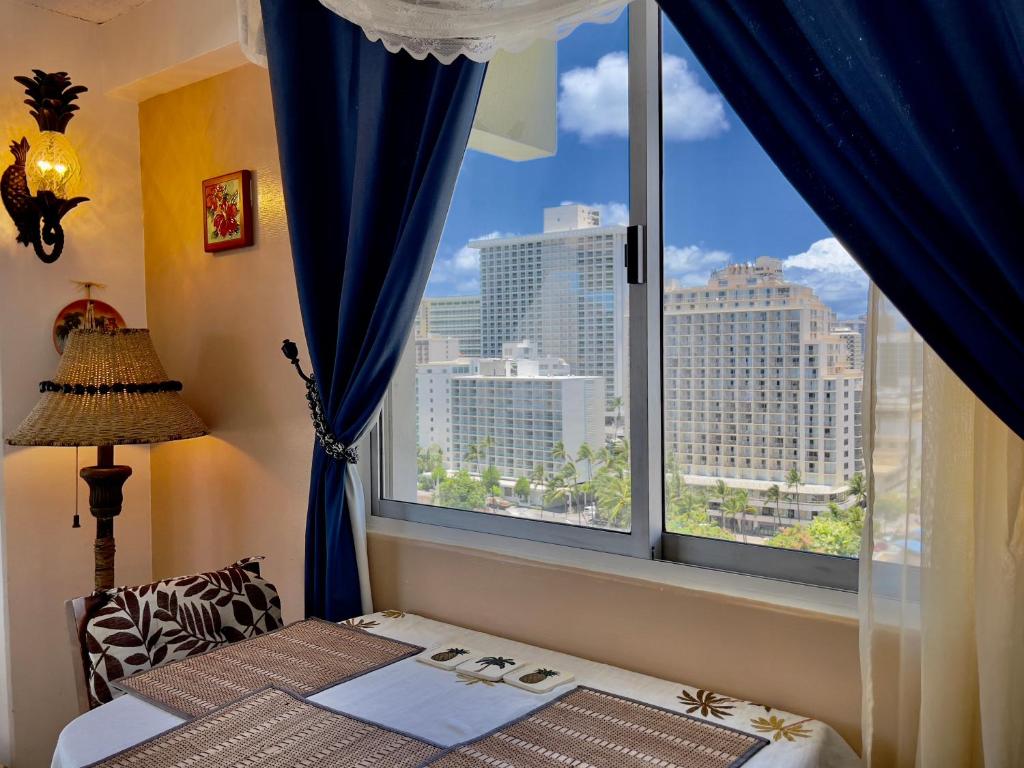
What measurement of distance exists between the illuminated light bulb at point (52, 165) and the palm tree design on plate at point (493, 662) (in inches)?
83.0

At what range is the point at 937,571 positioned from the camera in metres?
1.32

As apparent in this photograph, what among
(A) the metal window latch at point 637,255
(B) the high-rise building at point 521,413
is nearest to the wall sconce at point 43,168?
(B) the high-rise building at point 521,413

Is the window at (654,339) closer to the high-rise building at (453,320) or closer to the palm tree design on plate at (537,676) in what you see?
the high-rise building at (453,320)

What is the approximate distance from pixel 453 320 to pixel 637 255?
69 cm

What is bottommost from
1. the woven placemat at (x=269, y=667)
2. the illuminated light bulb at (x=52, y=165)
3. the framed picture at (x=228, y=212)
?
the woven placemat at (x=269, y=667)

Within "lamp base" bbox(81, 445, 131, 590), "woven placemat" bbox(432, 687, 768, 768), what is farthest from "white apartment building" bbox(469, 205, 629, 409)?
"lamp base" bbox(81, 445, 131, 590)

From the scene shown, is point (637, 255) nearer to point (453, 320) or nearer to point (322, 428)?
point (453, 320)

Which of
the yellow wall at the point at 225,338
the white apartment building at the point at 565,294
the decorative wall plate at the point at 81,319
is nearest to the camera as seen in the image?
the white apartment building at the point at 565,294

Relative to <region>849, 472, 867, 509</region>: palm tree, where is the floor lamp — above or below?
above

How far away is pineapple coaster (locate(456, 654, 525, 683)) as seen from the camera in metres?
1.73

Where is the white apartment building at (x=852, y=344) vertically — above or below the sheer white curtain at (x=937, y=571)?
above

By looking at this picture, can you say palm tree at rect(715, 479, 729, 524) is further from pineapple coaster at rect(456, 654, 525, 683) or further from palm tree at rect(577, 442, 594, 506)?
pineapple coaster at rect(456, 654, 525, 683)

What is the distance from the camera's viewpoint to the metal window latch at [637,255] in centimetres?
189

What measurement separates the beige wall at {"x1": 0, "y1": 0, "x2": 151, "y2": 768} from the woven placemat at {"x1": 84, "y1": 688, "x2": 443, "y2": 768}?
169 centimetres
